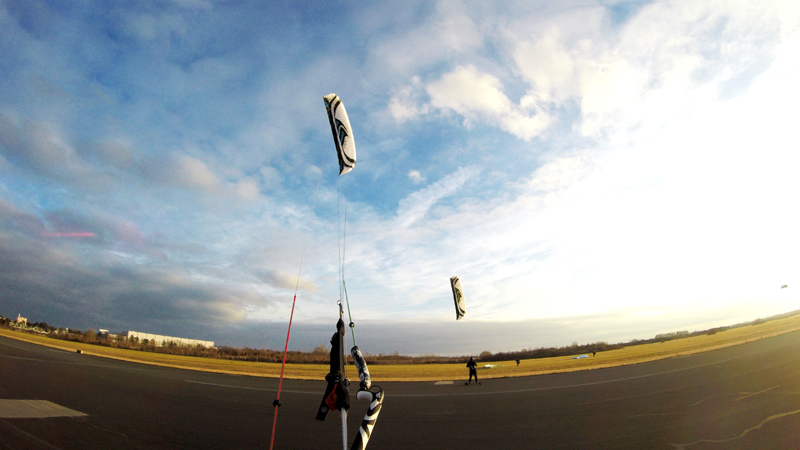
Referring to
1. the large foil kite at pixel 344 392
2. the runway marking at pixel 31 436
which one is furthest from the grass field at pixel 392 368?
the large foil kite at pixel 344 392

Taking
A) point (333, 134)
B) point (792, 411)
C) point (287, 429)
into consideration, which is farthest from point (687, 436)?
point (333, 134)

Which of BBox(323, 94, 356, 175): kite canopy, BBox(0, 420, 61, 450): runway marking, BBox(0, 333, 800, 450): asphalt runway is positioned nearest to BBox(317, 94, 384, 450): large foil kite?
BBox(323, 94, 356, 175): kite canopy

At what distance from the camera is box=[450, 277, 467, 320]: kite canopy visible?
1017 inches

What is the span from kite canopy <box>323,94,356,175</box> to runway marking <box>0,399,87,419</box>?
9.51 meters

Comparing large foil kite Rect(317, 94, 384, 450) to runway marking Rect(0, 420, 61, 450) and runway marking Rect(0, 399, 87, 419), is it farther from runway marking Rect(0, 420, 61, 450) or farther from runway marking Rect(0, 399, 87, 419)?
runway marking Rect(0, 399, 87, 419)

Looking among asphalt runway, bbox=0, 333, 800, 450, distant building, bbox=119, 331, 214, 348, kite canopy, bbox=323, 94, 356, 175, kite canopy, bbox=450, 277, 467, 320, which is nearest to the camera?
kite canopy, bbox=323, 94, 356, 175

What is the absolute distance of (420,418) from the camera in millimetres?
10094

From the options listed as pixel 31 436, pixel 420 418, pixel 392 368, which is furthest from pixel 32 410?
pixel 392 368

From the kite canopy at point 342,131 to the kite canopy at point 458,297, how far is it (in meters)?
20.9

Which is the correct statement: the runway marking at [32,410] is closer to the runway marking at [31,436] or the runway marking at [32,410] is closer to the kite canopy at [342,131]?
the runway marking at [31,436]

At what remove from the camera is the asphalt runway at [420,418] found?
23.2 feet

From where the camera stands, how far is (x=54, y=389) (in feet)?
36.1

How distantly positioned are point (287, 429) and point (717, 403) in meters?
13.8

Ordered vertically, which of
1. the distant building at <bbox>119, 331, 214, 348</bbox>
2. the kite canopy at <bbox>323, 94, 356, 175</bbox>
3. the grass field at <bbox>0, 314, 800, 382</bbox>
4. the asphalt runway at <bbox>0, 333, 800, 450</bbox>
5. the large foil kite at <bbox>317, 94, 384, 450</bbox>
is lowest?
the distant building at <bbox>119, 331, 214, 348</bbox>
